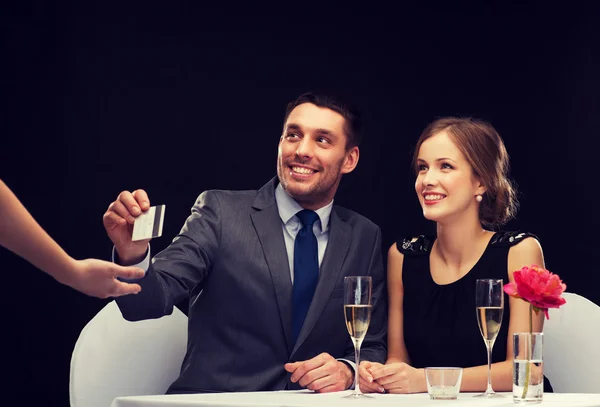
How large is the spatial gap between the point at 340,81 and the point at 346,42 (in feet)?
0.68

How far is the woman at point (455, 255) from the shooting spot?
305cm

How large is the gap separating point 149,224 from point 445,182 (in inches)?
50.3

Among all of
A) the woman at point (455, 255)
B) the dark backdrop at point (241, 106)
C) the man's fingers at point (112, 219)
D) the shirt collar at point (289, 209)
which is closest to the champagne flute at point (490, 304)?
the woman at point (455, 255)

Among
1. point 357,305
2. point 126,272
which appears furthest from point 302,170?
point 126,272

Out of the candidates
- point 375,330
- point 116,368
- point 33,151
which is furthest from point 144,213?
point 33,151

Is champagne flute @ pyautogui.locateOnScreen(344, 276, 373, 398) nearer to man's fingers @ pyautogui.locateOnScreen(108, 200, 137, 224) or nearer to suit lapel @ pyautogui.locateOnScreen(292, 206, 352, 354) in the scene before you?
man's fingers @ pyautogui.locateOnScreen(108, 200, 137, 224)

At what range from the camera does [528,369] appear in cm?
214

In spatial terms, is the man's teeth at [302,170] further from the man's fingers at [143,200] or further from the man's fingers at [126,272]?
the man's fingers at [126,272]

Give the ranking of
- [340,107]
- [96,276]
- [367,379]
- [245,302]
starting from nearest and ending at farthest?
[96,276]
[367,379]
[245,302]
[340,107]

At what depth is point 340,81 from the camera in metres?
4.46

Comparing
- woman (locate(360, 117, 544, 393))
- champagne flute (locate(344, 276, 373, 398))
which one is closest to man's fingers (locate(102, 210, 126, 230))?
champagne flute (locate(344, 276, 373, 398))

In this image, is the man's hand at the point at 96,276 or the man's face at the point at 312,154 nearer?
the man's hand at the point at 96,276

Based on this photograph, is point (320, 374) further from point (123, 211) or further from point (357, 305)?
point (123, 211)

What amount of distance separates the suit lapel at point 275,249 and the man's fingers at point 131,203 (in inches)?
35.4
